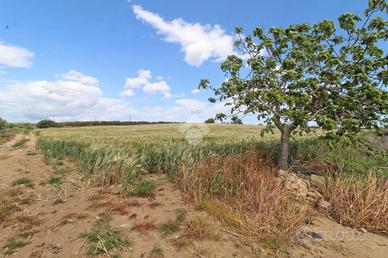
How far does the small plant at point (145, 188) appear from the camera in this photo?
6.49 metres

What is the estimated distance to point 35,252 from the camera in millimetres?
4258

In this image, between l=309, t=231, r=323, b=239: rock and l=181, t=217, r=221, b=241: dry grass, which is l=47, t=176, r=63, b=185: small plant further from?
l=309, t=231, r=323, b=239: rock

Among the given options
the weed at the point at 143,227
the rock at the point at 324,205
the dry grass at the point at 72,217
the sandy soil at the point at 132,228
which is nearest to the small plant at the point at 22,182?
the sandy soil at the point at 132,228

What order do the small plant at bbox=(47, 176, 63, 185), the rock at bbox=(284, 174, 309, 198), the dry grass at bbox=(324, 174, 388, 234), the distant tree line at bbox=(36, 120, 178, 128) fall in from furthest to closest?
the distant tree line at bbox=(36, 120, 178, 128) → the small plant at bbox=(47, 176, 63, 185) → the rock at bbox=(284, 174, 309, 198) → the dry grass at bbox=(324, 174, 388, 234)

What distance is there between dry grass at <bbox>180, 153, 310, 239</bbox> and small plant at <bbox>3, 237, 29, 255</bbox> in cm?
312

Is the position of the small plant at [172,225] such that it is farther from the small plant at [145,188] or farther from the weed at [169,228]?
the small plant at [145,188]

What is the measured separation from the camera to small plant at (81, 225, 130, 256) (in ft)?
13.6

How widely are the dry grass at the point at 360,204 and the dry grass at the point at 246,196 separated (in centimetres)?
66

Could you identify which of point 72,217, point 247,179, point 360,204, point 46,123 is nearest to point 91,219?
point 72,217

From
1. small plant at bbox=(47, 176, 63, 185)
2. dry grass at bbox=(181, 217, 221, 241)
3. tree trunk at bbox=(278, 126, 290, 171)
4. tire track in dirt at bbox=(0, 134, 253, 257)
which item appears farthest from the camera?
small plant at bbox=(47, 176, 63, 185)

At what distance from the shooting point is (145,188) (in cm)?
657

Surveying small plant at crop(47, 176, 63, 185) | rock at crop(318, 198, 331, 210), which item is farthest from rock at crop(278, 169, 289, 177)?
small plant at crop(47, 176, 63, 185)

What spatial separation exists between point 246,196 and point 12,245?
13.4 ft

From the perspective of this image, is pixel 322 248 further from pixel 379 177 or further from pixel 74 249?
pixel 74 249
